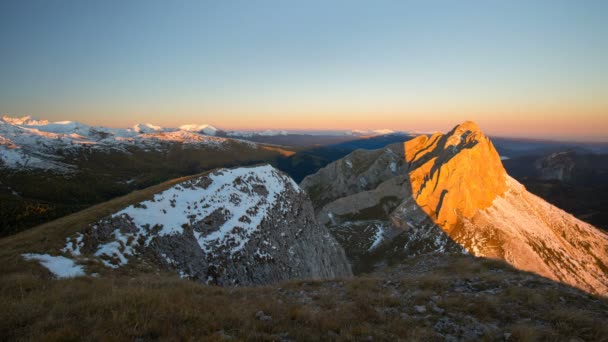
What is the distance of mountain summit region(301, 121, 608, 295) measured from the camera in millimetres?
97688

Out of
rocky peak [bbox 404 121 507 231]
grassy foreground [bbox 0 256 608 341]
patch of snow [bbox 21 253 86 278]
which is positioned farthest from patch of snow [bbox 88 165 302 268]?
rocky peak [bbox 404 121 507 231]

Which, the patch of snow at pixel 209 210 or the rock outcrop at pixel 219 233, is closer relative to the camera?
the rock outcrop at pixel 219 233

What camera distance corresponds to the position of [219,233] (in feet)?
94.4

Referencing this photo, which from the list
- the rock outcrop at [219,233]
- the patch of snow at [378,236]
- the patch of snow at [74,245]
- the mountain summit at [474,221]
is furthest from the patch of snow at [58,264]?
the patch of snow at [378,236]

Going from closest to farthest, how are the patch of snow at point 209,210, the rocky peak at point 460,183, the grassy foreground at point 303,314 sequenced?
the grassy foreground at point 303,314, the patch of snow at point 209,210, the rocky peak at point 460,183

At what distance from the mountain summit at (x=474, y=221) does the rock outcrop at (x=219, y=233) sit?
2756 inches

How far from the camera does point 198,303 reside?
9.09 metres

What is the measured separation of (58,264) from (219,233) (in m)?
14.0

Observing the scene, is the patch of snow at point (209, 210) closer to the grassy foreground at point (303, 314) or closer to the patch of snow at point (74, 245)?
the patch of snow at point (74, 245)

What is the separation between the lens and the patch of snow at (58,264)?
15344 millimetres

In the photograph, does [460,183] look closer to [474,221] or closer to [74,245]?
[474,221]

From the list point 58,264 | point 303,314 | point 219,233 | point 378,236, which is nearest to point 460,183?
point 378,236

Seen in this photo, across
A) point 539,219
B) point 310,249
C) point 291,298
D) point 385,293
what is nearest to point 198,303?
point 291,298

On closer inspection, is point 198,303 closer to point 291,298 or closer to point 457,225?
point 291,298
